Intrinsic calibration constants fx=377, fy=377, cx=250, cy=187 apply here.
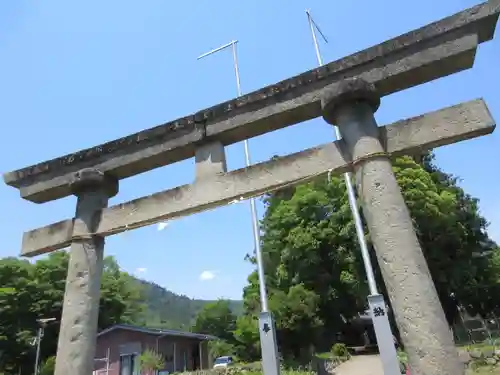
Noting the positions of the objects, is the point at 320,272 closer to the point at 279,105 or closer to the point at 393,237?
the point at 279,105

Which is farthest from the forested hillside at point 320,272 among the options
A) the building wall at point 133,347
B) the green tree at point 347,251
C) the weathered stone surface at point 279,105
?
the weathered stone surface at point 279,105

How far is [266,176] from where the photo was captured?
3652 millimetres

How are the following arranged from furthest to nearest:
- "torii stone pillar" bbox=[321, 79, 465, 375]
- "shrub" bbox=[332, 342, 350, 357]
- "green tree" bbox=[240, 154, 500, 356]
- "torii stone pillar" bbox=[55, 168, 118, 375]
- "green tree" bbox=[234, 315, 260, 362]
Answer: "shrub" bbox=[332, 342, 350, 357] < "green tree" bbox=[234, 315, 260, 362] < "green tree" bbox=[240, 154, 500, 356] < "torii stone pillar" bbox=[55, 168, 118, 375] < "torii stone pillar" bbox=[321, 79, 465, 375]

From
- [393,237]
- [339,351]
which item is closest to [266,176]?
[393,237]

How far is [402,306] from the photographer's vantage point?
9.20 ft

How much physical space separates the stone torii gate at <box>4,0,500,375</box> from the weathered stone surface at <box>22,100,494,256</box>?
0.01 m

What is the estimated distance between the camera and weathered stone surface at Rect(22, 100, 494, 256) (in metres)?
3.20

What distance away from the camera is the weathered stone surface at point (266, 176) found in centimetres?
320

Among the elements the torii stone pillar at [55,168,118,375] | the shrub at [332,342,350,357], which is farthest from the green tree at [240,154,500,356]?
the torii stone pillar at [55,168,118,375]

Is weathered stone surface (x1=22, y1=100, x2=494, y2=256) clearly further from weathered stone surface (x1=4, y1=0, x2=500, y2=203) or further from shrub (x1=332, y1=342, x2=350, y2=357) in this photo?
shrub (x1=332, y1=342, x2=350, y2=357)

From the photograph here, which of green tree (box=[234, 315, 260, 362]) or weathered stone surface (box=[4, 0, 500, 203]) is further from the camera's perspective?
green tree (box=[234, 315, 260, 362])

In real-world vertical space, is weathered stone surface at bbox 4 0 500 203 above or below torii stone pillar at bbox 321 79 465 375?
above

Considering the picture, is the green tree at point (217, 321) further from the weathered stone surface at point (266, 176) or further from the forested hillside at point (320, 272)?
the weathered stone surface at point (266, 176)

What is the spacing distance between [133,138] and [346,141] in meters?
2.37
